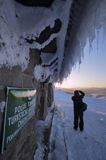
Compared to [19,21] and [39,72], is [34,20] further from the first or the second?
[39,72]

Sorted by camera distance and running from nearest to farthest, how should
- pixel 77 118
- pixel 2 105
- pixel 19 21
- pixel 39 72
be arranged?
pixel 2 105
pixel 19 21
pixel 39 72
pixel 77 118

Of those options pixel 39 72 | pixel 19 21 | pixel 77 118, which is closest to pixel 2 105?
pixel 19 21

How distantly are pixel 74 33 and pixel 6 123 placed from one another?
48.0 inches

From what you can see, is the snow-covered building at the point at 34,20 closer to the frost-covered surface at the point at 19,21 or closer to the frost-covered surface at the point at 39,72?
the frost-covered surface at the point at 19,21

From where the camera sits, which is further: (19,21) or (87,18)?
(19,21)

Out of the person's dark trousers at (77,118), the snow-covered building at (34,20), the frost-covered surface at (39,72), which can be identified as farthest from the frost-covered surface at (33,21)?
the person's dark trousers at (77,118)

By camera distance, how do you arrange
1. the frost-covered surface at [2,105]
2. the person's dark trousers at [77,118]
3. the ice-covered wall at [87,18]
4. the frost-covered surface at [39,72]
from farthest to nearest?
the person's dark trousers at [77,118] < the frost-covered surface at [39,72] < the frost-covered surface at [2,105] < the ice-covered wall at [87,18]

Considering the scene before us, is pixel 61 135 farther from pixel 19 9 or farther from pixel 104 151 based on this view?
pixel 19 9

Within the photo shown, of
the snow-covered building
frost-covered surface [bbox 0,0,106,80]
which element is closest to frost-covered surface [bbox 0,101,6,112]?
the snow-covered building

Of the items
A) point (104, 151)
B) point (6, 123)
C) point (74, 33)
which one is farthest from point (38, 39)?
point (104, 151)

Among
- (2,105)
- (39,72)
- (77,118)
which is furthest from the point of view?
(77,118)

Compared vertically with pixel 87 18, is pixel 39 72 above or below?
below

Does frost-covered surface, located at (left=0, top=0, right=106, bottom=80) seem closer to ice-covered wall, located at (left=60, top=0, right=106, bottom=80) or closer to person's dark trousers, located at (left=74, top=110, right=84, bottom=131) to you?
ice-covered wall, located at (left=60, top=0, right=106, bottom=80)

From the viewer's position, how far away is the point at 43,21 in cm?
211
